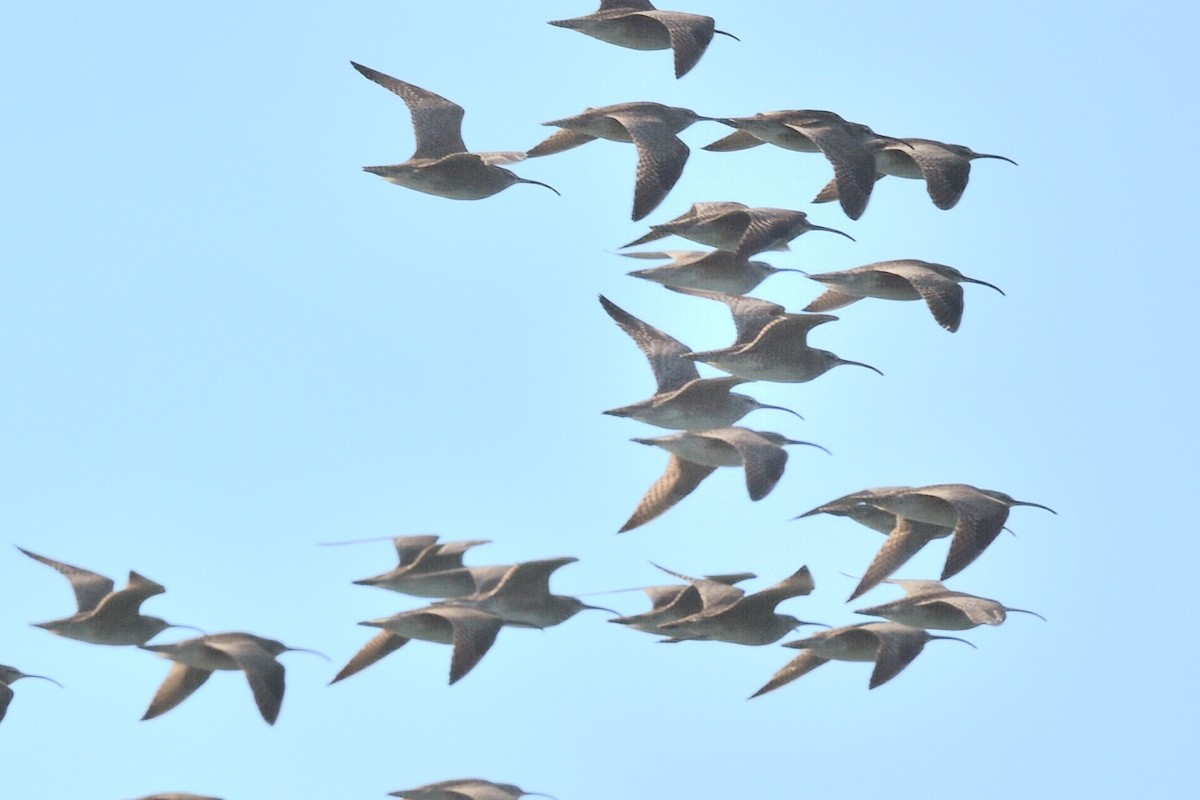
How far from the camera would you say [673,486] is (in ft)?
128

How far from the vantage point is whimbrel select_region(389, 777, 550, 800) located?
3372 centimetres

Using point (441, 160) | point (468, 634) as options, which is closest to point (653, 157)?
point (441, 160)

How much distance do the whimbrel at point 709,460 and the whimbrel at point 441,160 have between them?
4.38 metres

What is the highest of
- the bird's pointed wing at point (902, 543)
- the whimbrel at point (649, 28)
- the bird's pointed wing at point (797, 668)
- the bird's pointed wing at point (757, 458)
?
the whimbrel at point (649, 28)

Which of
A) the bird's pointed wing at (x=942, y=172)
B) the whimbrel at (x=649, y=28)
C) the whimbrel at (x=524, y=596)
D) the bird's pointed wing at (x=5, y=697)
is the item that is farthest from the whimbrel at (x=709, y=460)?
the bird's pointed wing at (x=5, y=697)

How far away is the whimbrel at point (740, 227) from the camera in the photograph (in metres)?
36.4

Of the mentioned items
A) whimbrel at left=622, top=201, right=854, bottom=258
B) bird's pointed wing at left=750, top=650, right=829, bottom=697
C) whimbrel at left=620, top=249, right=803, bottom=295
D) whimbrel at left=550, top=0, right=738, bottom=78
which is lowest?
bird's pointed wing at left=750, top=650, right=829, bottom=697

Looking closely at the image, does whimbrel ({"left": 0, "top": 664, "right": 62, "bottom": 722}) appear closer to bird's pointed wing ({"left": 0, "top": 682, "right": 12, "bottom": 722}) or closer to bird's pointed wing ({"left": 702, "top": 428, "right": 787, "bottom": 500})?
bird's pointed wing ({"left": 0, "top": 682, "right": 12, "bottom": 722})

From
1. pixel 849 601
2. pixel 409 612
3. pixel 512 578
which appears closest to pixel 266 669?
pixel 409 612

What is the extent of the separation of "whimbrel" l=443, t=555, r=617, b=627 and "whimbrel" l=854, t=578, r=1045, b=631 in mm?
4501

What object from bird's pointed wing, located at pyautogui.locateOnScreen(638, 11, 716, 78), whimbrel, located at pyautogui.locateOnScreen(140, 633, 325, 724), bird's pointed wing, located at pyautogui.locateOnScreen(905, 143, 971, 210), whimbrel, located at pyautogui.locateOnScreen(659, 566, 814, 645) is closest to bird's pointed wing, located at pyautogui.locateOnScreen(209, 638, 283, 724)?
whimbrel, located at pyautogui.locateOnScreen(140, 633, 325, 724)

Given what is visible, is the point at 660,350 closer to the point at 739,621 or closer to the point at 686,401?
the point at 686,401

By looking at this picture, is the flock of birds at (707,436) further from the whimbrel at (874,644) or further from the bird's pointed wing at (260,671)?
the bird's pointed wing at (260,671)

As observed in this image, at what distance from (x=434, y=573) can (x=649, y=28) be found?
27.3 feet
